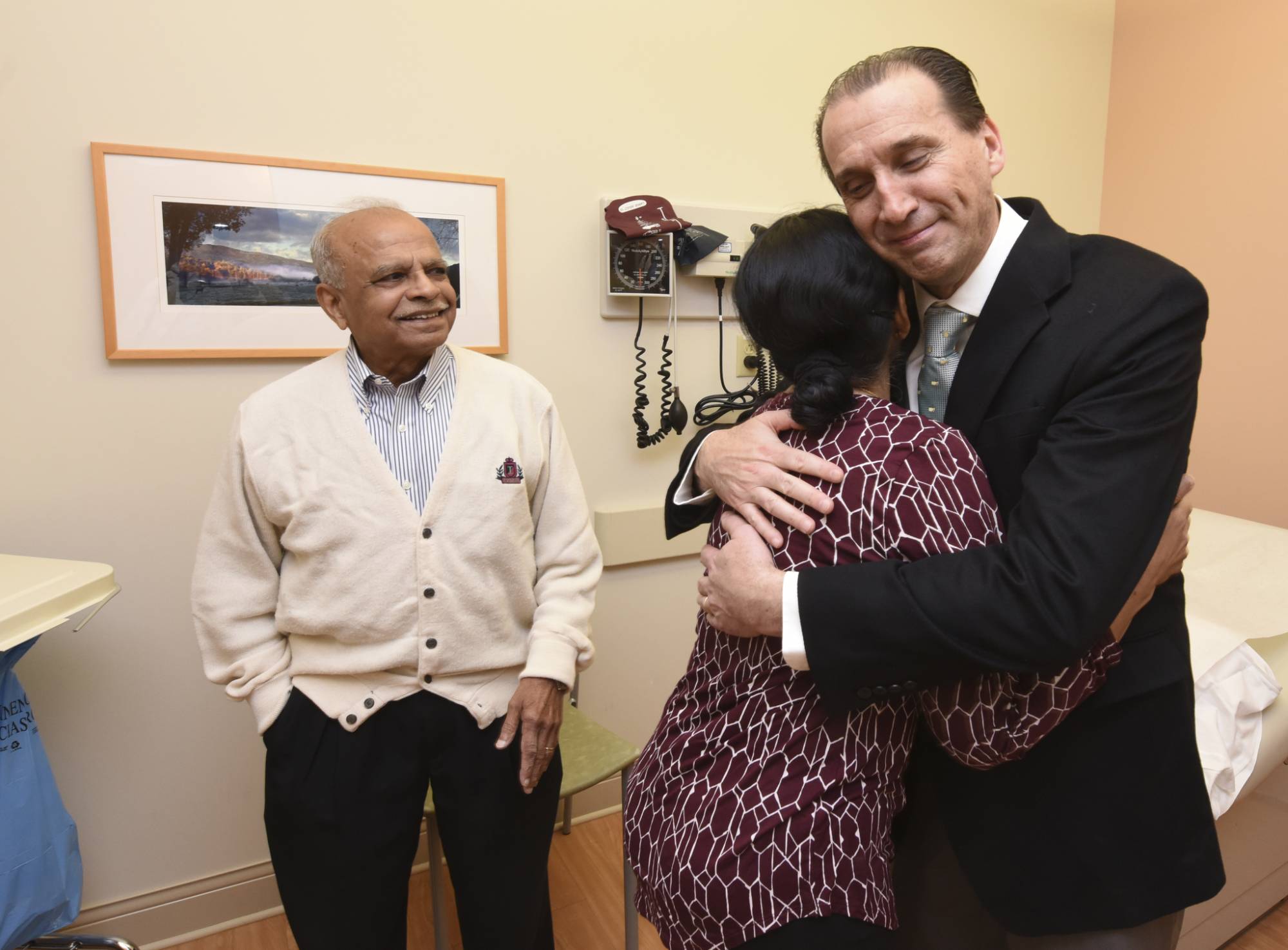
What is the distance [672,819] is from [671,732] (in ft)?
0.34

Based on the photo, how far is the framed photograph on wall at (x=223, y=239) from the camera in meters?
1.76

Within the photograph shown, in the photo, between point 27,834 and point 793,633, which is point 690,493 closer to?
point 793,633

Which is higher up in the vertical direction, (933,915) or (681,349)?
(681,349)

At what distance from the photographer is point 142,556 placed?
1.91m

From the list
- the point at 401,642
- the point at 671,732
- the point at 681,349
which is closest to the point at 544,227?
the point at 681,349

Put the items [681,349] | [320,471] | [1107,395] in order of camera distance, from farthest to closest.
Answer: [681,349]
[320,471]
[1107,395]

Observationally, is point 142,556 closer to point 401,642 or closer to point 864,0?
point 401,642

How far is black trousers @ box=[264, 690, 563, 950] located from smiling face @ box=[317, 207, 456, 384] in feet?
2.01

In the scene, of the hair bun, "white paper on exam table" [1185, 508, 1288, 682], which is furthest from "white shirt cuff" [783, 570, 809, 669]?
"white paper on exam table" [1185, 508, 1288, 682]

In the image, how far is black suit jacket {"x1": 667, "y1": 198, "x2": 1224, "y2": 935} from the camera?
2.67ft

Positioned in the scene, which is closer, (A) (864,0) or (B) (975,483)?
(B) (975,483)

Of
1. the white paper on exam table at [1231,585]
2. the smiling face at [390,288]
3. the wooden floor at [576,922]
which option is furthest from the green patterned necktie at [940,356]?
the wooden floor at [576,922]

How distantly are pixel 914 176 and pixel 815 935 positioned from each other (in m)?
0.82

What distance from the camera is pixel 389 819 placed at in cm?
147
